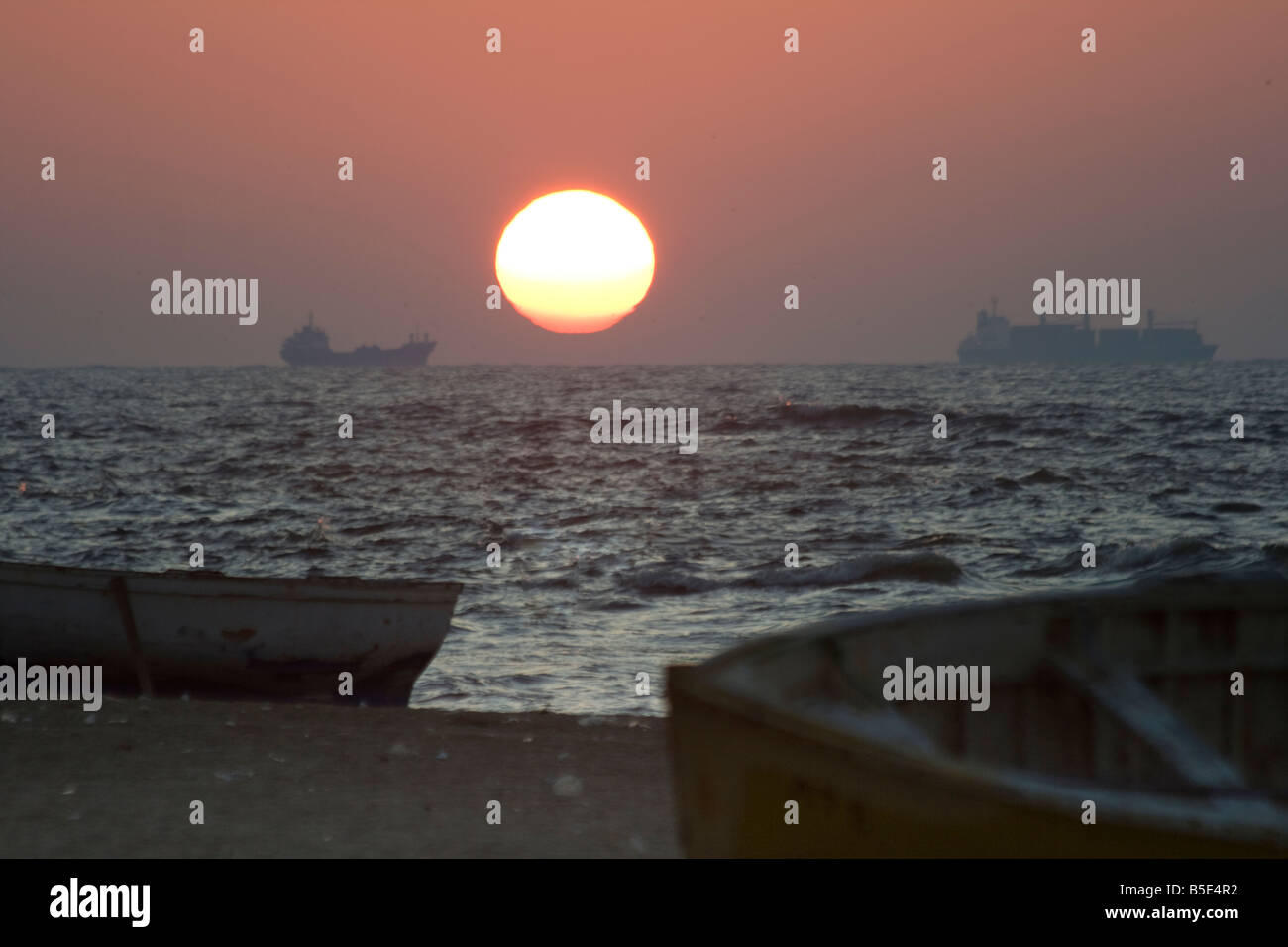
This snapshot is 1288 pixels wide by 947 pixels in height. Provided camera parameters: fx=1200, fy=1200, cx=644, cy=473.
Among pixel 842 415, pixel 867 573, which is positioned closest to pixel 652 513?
pixel 867 573

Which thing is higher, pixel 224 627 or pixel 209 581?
pixel 209 581

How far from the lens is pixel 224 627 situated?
1077cm

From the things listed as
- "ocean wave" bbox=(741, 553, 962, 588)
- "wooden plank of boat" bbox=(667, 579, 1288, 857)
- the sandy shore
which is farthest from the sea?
"wooden plank of boat" bbox=(667, 579, 1288, 857)

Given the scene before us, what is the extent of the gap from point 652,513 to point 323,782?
22.9 m

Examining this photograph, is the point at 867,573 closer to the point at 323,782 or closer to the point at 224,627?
the point at 224,627

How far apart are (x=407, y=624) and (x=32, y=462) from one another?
39.0 m

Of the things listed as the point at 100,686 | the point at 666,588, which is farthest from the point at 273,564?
the point at 100,686

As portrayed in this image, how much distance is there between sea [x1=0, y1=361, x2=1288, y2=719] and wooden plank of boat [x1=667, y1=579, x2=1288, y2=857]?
8.08 ft

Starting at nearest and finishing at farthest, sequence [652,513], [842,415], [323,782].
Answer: [323,782] < [652,513] < [842,415]

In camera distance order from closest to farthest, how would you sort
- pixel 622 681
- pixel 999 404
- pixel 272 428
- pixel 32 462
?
pixel 622 681, pixel 32 462, pixel 272 428, pixel 999 404
